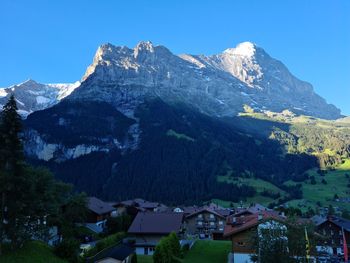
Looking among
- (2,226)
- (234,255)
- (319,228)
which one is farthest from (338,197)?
(2,226)

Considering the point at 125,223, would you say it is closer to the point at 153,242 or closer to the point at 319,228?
the point at 153,242

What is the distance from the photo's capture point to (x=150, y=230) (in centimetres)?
8075

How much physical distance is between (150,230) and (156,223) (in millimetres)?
3024

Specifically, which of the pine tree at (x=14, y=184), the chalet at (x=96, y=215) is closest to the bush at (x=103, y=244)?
the pine tree at (x=14, y=184)

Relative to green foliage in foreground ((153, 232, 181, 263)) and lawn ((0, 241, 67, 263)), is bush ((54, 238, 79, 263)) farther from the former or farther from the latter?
green foliage in foreground ((153, 232, 181, 263))

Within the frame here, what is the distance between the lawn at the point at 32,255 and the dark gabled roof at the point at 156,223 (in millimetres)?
29053

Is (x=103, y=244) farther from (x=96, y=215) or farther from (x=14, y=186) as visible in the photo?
(x=96, y=215)

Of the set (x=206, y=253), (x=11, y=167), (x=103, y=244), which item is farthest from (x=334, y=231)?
(x=11, y=167)

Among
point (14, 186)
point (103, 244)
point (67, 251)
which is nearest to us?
point (14, 186)

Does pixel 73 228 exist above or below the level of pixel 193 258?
above

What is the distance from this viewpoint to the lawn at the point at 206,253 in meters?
66.9

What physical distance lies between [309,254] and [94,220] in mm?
72451

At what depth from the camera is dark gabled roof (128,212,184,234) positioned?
80.4 m

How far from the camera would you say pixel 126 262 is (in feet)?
188
